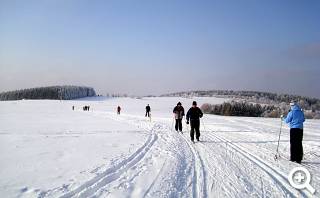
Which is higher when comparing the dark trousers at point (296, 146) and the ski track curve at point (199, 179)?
the dark trousers at point (296, 146)

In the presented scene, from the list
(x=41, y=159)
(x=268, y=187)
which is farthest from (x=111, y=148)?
(x=268, y=187)

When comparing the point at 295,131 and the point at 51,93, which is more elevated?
the point at 51,93

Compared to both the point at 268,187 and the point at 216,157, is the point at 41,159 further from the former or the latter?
the point at 268,187

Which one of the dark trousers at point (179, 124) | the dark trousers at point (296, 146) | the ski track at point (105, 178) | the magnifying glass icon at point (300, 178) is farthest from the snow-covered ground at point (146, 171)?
the dark trousers at point (179, 124)

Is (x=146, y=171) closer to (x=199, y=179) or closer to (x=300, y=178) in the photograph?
(x=199, y=179)

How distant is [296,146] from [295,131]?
0.68 m

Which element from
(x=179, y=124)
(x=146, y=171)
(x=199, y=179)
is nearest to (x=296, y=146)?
(x=199, y=179)

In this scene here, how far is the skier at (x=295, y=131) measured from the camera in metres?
9.70

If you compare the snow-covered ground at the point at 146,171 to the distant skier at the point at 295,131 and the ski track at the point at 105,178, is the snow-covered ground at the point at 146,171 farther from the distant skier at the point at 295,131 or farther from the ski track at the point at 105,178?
the distant skier at the point at 295,131

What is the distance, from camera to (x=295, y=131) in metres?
10.2

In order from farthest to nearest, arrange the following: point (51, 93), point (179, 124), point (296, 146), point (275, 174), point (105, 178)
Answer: point (51, 93) → point (179, 124) → point (296, 146) → point (275, 174) → point (105, 178)

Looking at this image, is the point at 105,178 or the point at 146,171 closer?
the point at 105,178

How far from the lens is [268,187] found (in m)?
6.65

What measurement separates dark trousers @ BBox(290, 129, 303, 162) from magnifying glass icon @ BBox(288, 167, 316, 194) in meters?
1.17
